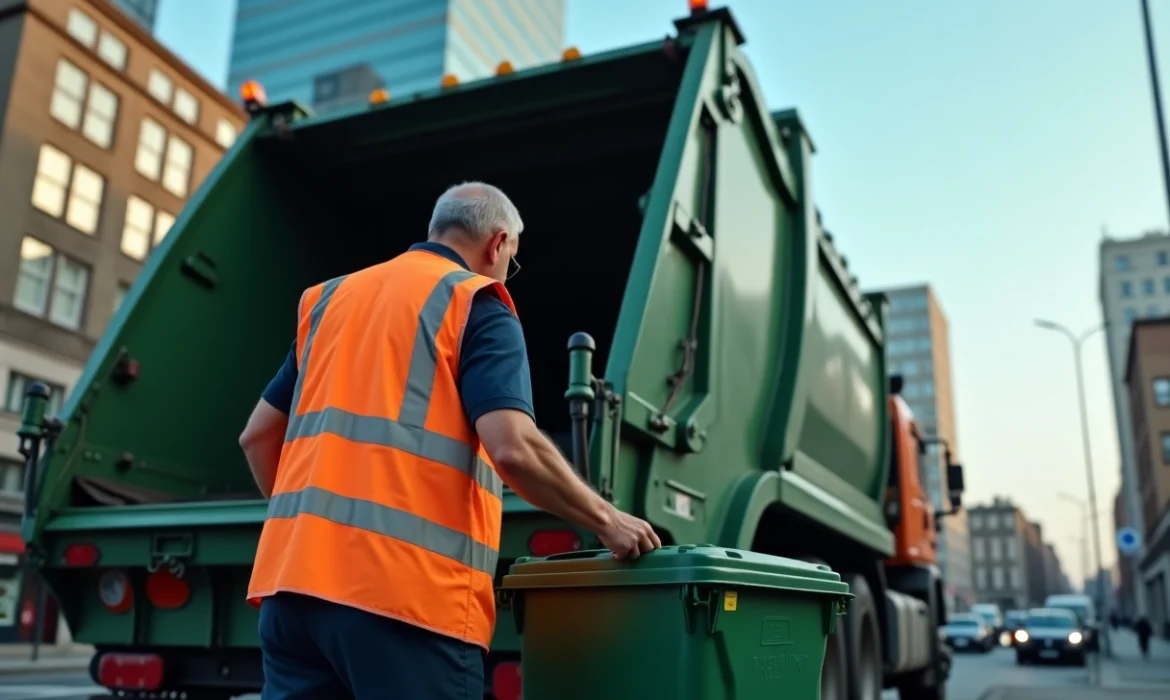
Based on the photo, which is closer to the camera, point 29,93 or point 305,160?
point 305,160

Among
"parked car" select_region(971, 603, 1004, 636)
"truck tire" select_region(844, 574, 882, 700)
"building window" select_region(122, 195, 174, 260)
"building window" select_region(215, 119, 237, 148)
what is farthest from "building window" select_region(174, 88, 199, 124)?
"parked car" select_region(971, 603, 1004, 636)

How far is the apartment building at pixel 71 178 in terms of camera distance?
20469 millimetres

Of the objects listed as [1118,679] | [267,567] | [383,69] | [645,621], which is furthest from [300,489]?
[383,69]

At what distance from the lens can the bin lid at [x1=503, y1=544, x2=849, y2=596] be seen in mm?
2037

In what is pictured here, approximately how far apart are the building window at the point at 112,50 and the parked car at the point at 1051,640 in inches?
939

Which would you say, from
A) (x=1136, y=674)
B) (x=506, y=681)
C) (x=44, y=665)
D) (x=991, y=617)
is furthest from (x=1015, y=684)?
(x=991, y=617)

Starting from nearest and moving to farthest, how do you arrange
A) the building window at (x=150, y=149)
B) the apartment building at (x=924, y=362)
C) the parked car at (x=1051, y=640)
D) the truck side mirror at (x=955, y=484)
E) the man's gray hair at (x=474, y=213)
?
the man's gray hair at (x=474, y=213) < the truck side mirror at (x=955, y=484) < the parked car at (x=1051, y=640) < the building window at (x=150, y=149) < the apartment building at (x=924, y=362)

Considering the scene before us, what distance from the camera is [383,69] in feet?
218

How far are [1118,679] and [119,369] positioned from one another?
59.9ft

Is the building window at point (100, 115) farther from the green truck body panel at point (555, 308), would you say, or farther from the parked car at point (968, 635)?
the parked car at point (968, 635)

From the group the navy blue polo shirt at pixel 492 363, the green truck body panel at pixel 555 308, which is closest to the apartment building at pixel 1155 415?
the green truck body panel at pixel 555 308

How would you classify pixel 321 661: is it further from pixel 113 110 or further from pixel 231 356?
pixel 113 110

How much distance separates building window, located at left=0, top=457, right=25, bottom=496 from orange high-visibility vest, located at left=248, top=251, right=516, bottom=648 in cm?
2066

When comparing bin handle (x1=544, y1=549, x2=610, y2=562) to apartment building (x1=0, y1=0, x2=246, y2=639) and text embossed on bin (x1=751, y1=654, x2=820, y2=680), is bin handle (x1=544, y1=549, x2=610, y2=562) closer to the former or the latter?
text embossed on bin (x1=751, y1=654, x2=820, y2=680)
